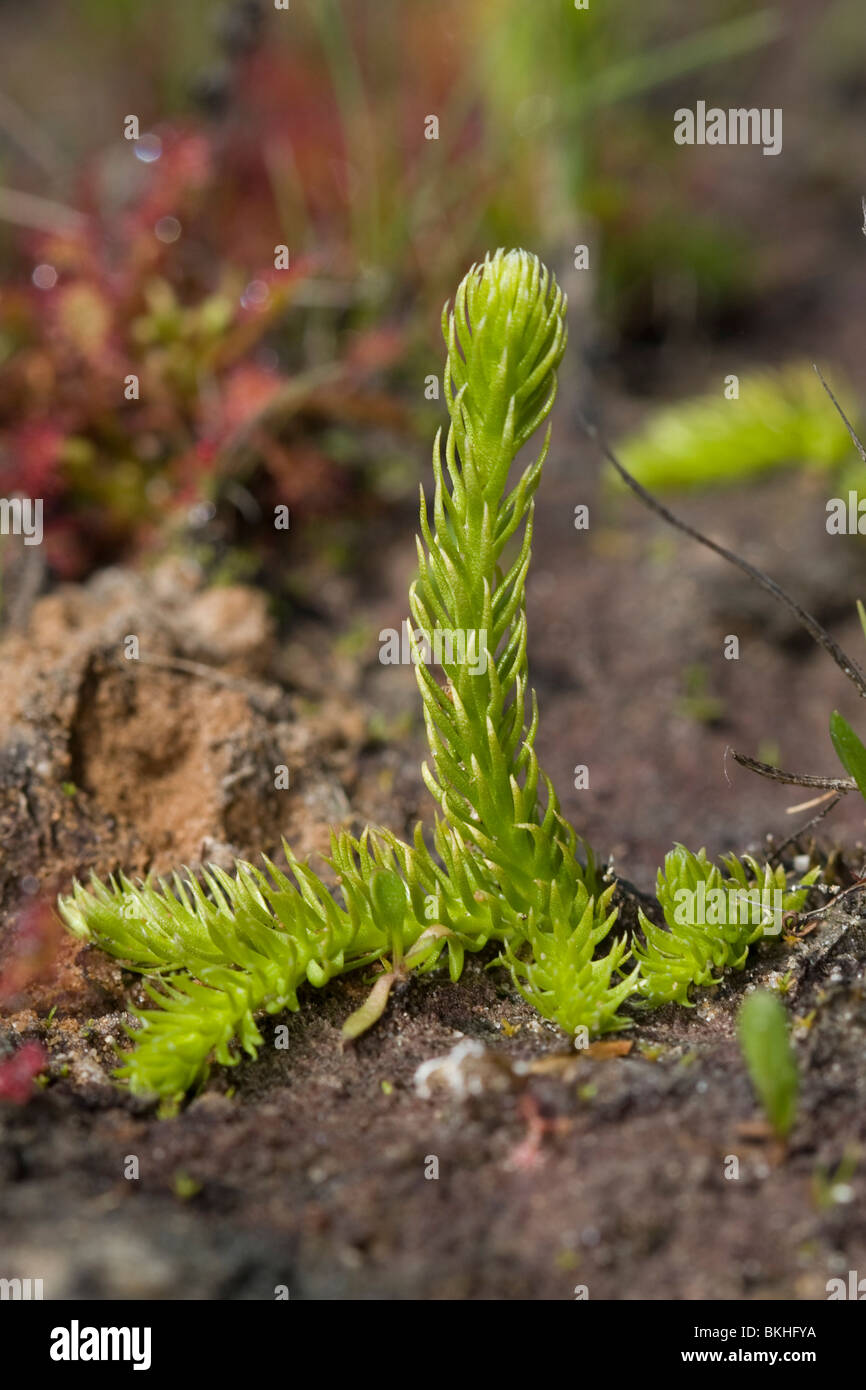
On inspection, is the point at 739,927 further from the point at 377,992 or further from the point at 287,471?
the point at 287,471

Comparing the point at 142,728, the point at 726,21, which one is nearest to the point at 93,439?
the point at 142,728

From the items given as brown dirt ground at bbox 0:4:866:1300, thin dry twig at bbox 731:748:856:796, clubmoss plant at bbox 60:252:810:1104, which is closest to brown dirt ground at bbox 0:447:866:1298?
brown dirt ground at bbox 0:4:866:1300
